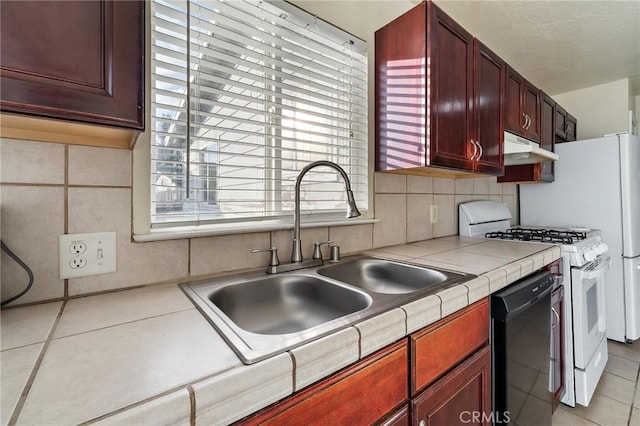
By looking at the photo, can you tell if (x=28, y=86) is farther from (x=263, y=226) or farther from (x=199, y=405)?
(x=263, y=226)

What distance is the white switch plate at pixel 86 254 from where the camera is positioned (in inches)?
30.3

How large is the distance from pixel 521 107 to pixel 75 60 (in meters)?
2.41

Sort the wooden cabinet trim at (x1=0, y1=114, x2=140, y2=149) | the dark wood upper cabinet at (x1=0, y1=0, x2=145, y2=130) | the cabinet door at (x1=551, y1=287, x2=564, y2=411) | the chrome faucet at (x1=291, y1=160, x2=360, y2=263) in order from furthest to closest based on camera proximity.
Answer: the cabinet door at (x1=551, y1=287, x2=564, y2=411)
the chrome faucet at (x1=291, y1=160, x2=360, y2=263)
the wooden cabinet trim at (x1=0, y1=114, x2=140, y2=149)
the dark wood upper cabinet at (x1=0, y1=0, x2=145, y2=130)

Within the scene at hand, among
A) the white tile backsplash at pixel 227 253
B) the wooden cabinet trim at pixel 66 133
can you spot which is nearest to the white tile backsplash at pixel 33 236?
the wooden cabinet trim at pixel 66 133

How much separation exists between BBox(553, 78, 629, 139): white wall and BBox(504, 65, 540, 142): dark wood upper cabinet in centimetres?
157

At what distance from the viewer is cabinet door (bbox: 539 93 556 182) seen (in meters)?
2.29

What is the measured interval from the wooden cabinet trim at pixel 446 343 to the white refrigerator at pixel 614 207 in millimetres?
2260

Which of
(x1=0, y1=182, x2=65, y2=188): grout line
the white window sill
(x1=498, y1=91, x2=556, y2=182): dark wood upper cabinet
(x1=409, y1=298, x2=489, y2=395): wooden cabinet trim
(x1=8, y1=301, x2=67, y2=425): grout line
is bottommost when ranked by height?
(x1=409, y1=298, x2=489, y2=395): wooden cabinet trim

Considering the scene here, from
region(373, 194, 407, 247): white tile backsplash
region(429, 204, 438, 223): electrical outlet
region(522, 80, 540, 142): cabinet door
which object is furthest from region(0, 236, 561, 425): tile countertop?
region(522, 80, 540, 142): cabinet door

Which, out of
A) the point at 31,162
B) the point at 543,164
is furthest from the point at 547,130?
the point at 31,162

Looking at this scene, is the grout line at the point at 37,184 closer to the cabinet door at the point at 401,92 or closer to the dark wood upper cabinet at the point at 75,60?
the dark wood upper cabinet at the point at 75,60

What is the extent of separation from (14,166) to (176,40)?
60 centimetres

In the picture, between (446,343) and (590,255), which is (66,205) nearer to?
(446,343)

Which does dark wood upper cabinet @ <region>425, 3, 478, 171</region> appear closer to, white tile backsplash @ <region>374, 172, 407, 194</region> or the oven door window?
white tile backsplash @ <region>374, 172, 407, 194</region>
